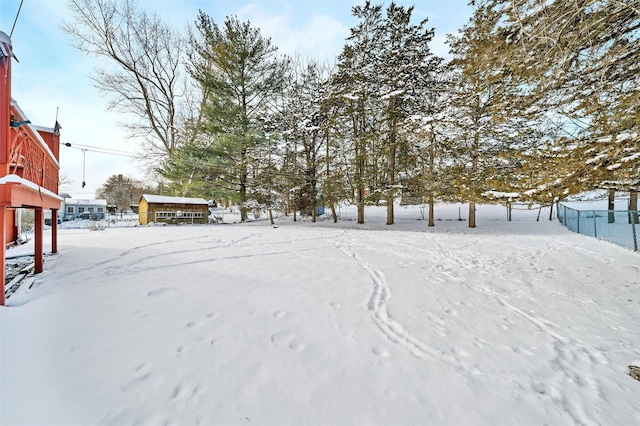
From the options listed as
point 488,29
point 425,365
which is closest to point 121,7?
point 488,29

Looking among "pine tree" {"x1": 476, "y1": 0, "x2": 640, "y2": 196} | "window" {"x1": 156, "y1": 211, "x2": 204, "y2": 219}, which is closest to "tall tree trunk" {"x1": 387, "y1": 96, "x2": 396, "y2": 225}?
"pine tree" {"x1": 476, "y1": 0, "x2": 640, "y2": 196}

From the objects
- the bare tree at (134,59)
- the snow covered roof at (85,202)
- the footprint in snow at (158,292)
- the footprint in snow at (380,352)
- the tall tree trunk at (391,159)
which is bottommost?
the footprint in snow at (380,352)

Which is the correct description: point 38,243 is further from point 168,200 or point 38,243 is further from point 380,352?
point 168,200

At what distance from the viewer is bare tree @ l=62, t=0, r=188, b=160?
14641 millimetres

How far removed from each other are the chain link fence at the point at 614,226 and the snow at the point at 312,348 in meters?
5.08

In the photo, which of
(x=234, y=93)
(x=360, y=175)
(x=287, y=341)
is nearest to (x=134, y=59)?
(x=234, y=93)

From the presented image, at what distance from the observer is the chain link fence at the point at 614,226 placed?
24.3 feet

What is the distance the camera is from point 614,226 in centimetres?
912

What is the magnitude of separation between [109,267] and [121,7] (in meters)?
18.6

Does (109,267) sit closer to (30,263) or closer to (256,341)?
(30,263)

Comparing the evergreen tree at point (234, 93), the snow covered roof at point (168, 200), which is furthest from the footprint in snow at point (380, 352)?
the snow covered roof at point (168, 200)

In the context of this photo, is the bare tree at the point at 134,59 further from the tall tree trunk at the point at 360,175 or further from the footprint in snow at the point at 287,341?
the footprint in snow at the point at 287,341

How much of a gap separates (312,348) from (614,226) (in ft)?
41.9

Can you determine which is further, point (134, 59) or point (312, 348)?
point (134, 59)
